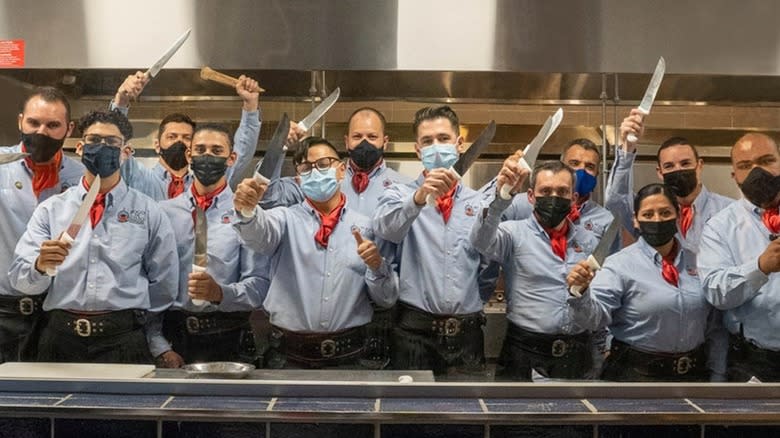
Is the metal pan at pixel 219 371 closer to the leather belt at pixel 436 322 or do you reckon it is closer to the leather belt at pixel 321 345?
the leather belt at pixel 321 345

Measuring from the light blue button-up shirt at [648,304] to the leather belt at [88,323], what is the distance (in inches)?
64.4

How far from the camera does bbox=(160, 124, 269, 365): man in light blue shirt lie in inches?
127

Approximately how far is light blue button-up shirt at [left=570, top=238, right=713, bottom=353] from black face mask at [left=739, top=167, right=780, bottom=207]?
33 cm

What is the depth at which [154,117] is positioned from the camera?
4.84 metres

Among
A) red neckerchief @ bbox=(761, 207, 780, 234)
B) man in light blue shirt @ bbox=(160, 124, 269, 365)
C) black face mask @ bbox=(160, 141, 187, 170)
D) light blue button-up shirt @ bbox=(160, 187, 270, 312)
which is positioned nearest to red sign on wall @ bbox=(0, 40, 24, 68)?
black face mask @ bbox=(160, 141, 187, 170)

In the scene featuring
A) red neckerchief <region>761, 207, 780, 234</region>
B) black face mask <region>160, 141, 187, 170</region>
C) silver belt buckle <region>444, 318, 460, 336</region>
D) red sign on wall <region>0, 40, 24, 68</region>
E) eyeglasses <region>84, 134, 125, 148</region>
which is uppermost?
red sign on wall <region>0, 40, 24, 68</region>

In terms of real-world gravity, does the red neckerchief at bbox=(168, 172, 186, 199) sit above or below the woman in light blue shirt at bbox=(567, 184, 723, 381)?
above

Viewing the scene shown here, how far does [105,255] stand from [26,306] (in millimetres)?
474

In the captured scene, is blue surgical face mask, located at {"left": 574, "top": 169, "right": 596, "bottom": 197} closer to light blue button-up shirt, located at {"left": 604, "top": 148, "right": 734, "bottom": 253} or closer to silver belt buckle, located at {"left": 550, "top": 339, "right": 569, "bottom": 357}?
light blue button-up shirt, located at {"left": 604, "top": 148, "right": 734, "bottom": 253}

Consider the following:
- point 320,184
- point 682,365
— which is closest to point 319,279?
point 320,184

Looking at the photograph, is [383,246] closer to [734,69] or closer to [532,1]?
[532,1]

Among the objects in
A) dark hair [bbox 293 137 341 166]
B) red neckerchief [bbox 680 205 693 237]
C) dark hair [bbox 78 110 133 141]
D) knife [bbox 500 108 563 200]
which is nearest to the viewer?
knife [bbox 500 108 563 200]

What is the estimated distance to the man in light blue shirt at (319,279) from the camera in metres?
3.05

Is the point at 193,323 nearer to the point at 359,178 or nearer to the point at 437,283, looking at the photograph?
the point at 359,178
